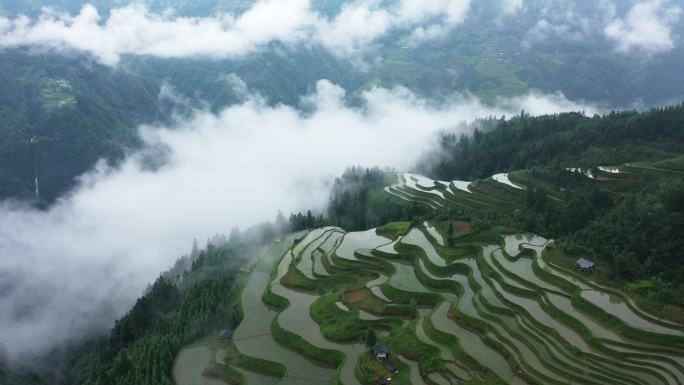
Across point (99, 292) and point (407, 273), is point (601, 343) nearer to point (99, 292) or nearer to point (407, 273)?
point (407, 273)

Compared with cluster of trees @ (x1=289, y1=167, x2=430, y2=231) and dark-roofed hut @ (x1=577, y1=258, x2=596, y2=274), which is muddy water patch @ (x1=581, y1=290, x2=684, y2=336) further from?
cluster of trees @ (x1=289, y1=167, x2=430, y2=231)

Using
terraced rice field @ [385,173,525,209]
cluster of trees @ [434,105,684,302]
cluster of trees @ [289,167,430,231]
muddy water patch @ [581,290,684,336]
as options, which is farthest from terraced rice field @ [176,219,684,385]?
terraced rice field @ [385,173,525,209]

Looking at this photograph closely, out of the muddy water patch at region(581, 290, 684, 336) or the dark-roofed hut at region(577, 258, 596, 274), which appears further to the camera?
the dark-roofed hut at region(577, 258, 596, 274)

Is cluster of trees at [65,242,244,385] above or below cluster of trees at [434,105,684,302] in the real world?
below

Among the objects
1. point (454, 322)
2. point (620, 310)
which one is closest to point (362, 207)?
point (454, 322)

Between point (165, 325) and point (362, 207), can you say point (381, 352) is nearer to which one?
point (165, 325)

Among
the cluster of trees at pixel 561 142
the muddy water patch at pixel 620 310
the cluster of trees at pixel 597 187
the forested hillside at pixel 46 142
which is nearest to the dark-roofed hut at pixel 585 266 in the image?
the cluster of trees at pixel 597 187
